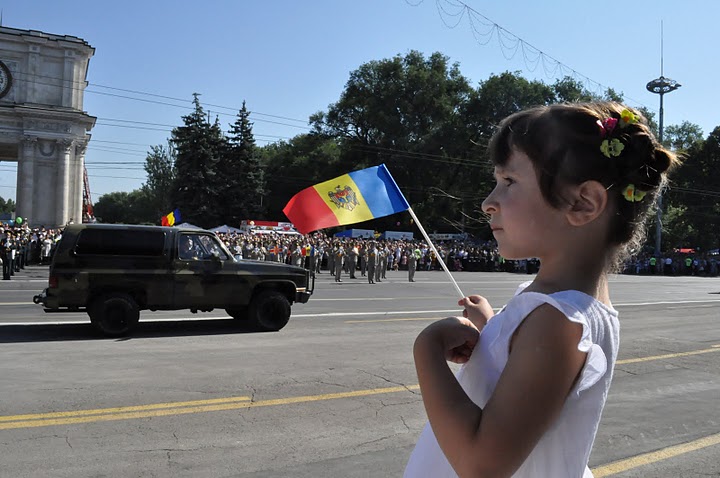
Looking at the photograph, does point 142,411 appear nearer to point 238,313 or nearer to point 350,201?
point 350,201

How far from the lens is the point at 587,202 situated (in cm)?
126

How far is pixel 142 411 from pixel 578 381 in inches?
208

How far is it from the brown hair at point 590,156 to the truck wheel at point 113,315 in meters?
9.76

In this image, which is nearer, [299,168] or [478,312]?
[478,312]

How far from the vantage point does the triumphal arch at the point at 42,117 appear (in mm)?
47188

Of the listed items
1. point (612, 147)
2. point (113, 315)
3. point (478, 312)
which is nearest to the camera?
point (612, 147)

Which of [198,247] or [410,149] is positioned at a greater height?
[410,149]

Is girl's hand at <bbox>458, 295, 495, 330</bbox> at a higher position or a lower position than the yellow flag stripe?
lower

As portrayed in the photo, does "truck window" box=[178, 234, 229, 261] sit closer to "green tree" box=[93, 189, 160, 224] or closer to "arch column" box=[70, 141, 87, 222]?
"arch column" box=[70, 141, 87, 222]

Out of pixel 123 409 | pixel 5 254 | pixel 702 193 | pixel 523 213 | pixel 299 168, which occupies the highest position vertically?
pixel 299 168

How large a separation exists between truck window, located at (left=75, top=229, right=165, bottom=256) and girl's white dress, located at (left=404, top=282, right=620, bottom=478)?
10.2 meters

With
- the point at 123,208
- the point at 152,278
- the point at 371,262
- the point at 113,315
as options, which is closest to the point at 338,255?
the point at 371,262

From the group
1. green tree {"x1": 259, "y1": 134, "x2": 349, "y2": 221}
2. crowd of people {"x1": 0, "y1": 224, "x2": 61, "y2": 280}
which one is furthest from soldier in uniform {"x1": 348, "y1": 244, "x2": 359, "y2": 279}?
green tree {"x1": 259, "y1": 134, "x2": 349, "y2": 221}

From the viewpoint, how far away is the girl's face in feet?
4.22
